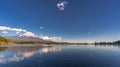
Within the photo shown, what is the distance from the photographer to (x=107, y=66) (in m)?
29.3

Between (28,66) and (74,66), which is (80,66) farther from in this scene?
(28,66)

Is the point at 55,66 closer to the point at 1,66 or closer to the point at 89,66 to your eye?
the point at 89,66

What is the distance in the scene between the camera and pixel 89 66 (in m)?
29.6

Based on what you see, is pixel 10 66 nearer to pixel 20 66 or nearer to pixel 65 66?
pixel 20 66

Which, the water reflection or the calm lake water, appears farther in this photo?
the water reflection

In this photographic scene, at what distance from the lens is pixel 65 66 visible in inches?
1156

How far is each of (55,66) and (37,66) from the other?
3.58 meters

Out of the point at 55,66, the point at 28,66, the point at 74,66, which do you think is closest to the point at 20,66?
the point at 28,66

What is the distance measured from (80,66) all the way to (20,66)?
12.0m

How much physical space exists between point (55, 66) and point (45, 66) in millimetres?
2003

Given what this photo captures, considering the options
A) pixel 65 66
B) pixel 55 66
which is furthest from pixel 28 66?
pixel 65 66

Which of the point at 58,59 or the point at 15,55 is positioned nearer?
the point at 58,59

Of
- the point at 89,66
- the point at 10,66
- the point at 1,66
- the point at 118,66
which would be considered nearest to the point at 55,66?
the point at 89,66

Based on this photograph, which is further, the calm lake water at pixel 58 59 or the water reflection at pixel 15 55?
the water reflection at pixel 15 55
